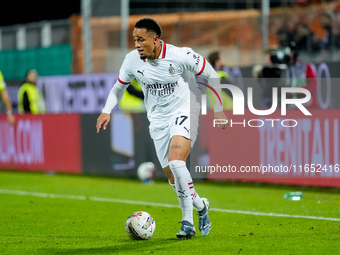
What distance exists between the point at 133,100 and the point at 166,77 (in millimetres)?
8421

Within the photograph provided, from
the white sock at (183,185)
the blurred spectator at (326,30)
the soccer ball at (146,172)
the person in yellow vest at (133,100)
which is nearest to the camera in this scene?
the white sock at (183,185)

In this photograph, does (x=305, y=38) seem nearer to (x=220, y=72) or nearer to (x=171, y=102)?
(x=220, y=72)

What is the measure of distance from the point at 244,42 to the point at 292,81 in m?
3.42

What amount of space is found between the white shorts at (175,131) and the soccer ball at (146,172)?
6.37 meters

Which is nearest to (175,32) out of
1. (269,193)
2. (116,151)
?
(116,151)

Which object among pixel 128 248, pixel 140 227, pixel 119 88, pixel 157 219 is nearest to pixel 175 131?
pixel 119 88

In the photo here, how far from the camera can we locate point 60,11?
26.9 metres

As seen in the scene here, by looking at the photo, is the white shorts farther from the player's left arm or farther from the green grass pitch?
the green grass pitch

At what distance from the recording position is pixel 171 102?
7742 mm

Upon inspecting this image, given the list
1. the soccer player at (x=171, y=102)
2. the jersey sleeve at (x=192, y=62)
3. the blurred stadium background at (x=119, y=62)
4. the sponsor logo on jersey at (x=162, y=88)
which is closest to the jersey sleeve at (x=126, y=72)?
the soccer player at (x=171, y=102)

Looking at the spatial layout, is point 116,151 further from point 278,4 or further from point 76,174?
point 278,4

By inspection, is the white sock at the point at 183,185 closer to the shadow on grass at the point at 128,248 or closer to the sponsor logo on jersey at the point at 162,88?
the shadow on grass at the point at 128,248

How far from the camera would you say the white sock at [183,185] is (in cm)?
747

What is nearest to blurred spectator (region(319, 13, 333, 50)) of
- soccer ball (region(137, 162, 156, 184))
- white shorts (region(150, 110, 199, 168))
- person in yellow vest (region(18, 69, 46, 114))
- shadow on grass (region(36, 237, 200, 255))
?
soccer ball (region(137, 162, 156, 184))
